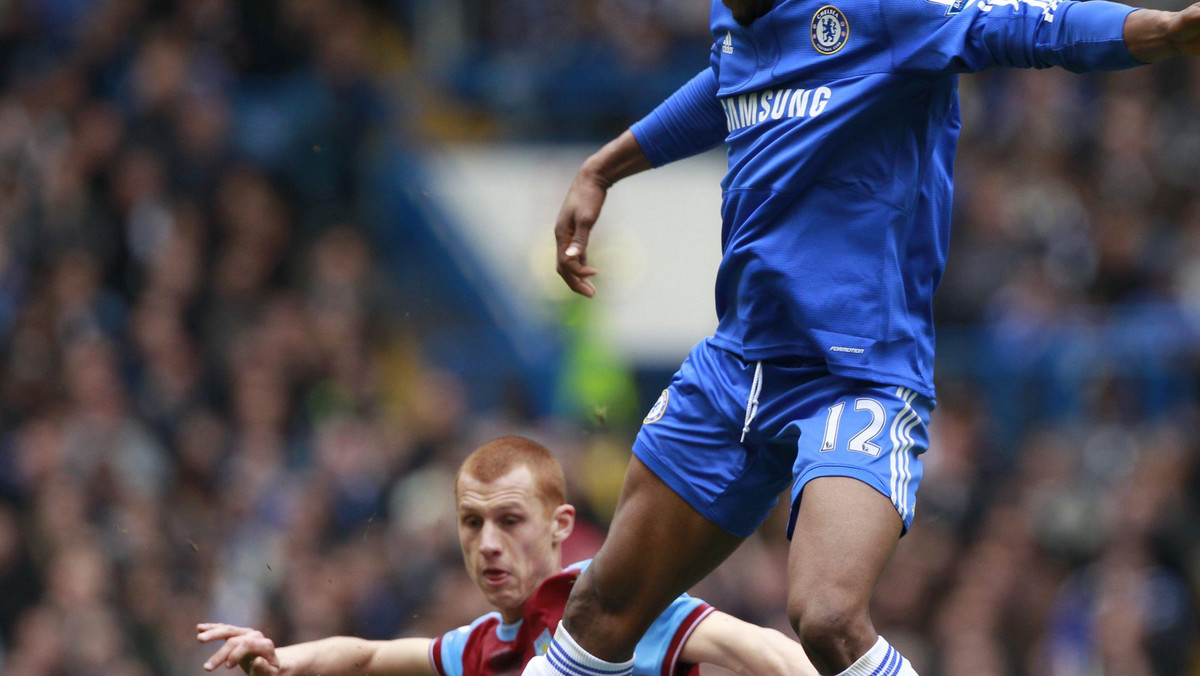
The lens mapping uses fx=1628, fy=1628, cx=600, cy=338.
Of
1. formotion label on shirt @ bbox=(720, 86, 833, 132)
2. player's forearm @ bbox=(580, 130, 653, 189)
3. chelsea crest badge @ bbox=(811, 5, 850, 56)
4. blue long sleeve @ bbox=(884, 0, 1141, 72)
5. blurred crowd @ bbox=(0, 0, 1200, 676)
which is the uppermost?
chelsea crest badge @ bbox=(811, 5, 850, 56)

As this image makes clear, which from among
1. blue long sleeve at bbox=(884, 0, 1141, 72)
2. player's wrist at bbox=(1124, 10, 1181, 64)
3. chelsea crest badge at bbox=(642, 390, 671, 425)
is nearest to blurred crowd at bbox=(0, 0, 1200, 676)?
chelsea crest badge at bbox=(642, 390, 671, 425)

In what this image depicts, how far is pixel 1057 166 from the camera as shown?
11734 millimetres

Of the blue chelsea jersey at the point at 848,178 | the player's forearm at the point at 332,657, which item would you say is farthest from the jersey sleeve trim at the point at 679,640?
the player's forearm at the point at 332,657

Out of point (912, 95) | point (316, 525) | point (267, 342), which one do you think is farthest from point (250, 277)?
point (912, 95)

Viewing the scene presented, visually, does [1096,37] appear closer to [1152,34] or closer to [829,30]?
[1152,34]

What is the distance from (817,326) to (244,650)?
165 cm

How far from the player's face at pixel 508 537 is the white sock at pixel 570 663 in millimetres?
342

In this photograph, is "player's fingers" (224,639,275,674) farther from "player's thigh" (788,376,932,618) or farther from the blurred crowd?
the blurred crowd

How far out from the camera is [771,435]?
3793 millimetres

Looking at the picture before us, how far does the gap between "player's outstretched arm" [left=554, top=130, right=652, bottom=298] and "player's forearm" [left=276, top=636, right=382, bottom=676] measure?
1.15 meters

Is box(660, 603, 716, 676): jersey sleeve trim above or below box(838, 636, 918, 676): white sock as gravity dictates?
below

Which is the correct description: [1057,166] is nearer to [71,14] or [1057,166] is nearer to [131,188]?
[131,188]

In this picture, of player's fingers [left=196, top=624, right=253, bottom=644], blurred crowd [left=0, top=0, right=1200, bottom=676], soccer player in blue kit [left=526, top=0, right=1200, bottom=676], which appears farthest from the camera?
blurred crowd [left=0, top=0, right=1200, bottom=676]

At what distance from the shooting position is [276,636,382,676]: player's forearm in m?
4.34
